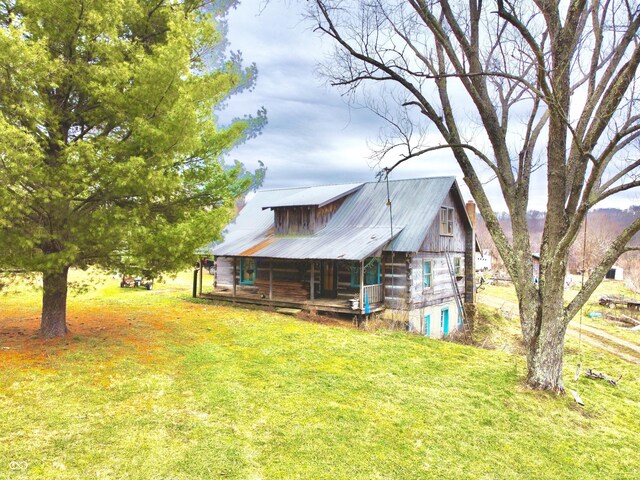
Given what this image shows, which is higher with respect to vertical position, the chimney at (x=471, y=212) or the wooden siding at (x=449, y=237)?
the chimney at (x=471, y=212)

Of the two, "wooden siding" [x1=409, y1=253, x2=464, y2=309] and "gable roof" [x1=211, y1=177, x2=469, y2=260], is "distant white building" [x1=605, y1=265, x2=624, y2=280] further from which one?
"gable roof" [x1=211, y1=177, x2=469, y2=260]

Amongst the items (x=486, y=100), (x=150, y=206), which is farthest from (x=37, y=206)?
(x=486, y=100)

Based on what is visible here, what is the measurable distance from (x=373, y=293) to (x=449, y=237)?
6.84 meters

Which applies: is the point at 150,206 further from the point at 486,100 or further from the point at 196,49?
the point at 486,100

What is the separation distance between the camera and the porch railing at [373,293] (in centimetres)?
1622

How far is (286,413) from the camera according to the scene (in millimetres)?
6586

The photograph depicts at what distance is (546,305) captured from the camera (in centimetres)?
780

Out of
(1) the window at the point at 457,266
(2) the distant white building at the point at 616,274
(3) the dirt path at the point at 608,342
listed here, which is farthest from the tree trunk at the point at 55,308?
(2) the distant white building at the point at 616,274

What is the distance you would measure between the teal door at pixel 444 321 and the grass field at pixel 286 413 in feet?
31.1

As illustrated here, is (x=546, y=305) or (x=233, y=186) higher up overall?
(x=233, y=186)

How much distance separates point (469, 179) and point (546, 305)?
3.13m

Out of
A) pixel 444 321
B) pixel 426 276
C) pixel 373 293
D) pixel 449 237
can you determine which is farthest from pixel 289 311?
pixel 449 237

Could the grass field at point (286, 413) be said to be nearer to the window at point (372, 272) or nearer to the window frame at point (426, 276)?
the window at point (372, 272)

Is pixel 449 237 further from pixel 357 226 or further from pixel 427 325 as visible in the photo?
pixel 357 226
